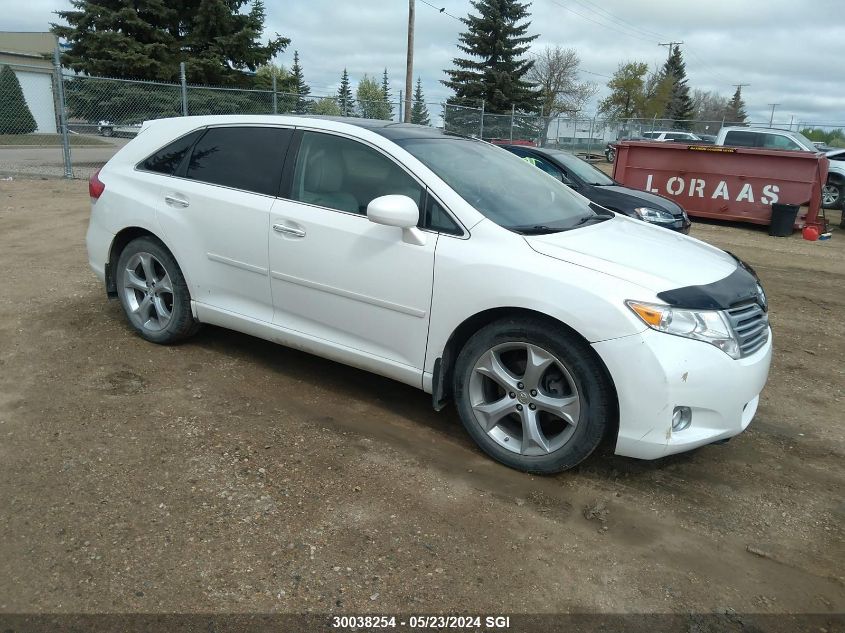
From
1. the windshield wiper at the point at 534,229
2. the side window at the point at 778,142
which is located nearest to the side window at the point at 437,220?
the windshield wiper at the point at 534,229

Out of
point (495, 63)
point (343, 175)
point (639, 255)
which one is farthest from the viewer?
point (495, 63)

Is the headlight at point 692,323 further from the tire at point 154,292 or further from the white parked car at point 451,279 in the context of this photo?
the tire at point 154,292

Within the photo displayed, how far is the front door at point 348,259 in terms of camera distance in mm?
3496

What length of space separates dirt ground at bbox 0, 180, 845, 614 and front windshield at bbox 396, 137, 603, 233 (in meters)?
1.28

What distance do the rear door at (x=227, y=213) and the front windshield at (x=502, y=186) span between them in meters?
0.96

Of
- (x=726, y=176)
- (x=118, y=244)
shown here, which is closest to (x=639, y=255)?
(x=118, y=244)

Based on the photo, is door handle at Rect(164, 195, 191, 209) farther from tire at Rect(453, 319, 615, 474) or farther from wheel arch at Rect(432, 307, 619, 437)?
tire at Rect(453, 319, 615, 474)

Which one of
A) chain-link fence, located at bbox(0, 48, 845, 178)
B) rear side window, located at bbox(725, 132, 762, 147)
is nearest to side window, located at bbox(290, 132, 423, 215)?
chain-link fence, located at bbox(0, 48, 845, 178)

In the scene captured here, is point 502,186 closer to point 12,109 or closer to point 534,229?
point 534,229

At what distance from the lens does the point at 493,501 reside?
3.09 m

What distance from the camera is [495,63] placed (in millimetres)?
43344

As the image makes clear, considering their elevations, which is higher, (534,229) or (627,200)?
(534,229)

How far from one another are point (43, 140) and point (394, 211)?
28.3 metres

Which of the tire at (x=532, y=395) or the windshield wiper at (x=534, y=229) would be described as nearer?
the tire at (x=532, y=395)
